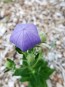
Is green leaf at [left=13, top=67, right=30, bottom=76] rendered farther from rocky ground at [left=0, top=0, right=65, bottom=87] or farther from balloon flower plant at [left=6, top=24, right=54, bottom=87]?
rocky ground at [left=0, top=0, right=65, bottom=87]

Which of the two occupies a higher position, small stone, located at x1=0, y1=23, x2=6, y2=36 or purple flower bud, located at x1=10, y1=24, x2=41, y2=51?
purple flower bud, located at x1=10, y1=24, x2=41, y2=51

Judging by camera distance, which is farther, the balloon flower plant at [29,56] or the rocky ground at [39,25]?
the rocky ground at [39,25]

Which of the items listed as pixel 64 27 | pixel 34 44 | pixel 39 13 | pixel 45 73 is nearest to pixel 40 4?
pixel 39 13

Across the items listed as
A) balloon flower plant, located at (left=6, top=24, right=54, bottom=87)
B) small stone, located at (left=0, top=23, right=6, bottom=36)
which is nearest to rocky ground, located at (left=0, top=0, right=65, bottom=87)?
small stone, located at (left=0, top=23, right=6, bottom=36)

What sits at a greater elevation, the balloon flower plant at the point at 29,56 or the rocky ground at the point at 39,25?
the balloon flower plant at the point at 29,56

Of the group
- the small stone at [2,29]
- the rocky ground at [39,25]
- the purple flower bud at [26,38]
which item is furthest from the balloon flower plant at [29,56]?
the small stone at [2,29]

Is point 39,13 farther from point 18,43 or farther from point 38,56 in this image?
point 18,43

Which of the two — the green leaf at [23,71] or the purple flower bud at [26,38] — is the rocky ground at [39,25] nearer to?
the green leaf at [23,71]
